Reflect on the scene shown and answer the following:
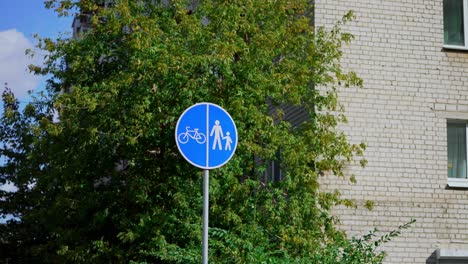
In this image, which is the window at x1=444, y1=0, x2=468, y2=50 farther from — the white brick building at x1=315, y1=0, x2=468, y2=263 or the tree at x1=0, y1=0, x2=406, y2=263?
the tree at x1=0, y1=0, x2=406, y2=263

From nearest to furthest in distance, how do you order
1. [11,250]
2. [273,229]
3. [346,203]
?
[273,229] < [346,203] < [11,250]

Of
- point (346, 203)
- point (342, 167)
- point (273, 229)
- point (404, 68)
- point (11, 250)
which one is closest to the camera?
point (273, 229)

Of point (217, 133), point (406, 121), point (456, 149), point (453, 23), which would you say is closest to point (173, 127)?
point (406, 121)

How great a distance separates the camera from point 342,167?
57.7 feet

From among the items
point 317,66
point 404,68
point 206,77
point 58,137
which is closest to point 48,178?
point 58,137

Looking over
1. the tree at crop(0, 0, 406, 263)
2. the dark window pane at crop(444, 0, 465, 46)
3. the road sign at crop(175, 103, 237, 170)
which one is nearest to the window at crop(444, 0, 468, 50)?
the dark window pane at crop(444, 0, 465, 46)

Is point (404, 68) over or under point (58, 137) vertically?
over

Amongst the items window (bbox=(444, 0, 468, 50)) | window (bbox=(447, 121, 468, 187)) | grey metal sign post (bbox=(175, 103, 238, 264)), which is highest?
window (bbox=(444, 0, 468, 50))

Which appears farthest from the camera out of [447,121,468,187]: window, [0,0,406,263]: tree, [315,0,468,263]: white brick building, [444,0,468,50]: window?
[444,0,468,50]: window

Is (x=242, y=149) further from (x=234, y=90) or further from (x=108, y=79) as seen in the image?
(x=108, y=79)

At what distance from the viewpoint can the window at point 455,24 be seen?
63.5 feet

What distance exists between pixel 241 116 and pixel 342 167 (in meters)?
3.06

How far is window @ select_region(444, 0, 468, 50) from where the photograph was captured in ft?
63.5

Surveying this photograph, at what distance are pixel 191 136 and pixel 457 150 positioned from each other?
10.4 metres
